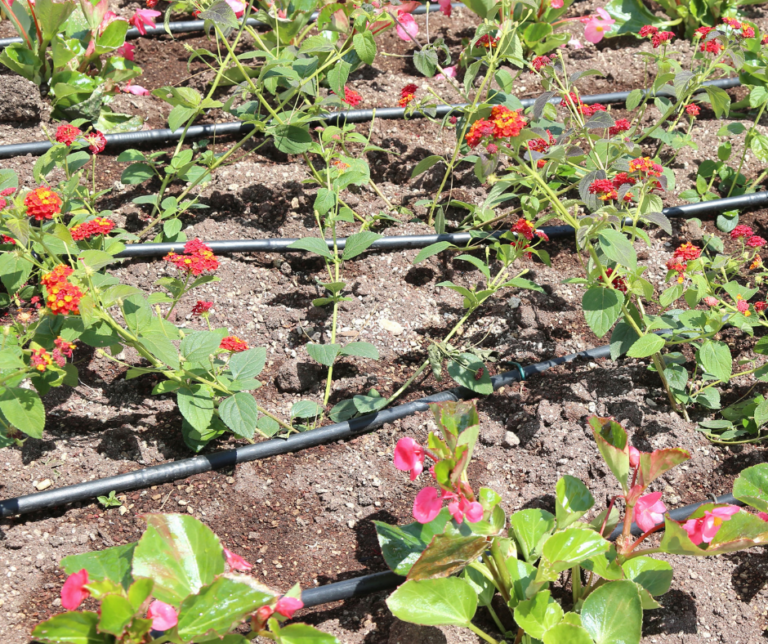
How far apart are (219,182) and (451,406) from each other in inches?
57.3

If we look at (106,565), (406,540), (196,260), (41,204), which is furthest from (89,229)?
(406,540)

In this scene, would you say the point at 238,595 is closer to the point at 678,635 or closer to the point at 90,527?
the point at 90,527

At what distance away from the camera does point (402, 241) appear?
2166mm

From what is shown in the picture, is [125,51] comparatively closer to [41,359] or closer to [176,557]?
[41,359]

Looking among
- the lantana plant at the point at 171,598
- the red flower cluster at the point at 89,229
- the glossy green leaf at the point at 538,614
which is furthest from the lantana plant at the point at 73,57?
the glossy green leaf at the point at 538,614

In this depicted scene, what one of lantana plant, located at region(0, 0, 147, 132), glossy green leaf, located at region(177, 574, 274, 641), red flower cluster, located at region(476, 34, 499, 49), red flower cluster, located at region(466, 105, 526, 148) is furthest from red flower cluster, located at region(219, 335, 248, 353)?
lantana plant, located at region(0, 0, 147, 132)

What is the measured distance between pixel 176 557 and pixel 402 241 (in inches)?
52.0

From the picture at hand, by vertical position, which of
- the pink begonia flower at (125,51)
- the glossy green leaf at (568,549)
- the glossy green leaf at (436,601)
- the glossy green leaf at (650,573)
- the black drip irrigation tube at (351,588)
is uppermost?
the pink begonia flower at (125,51)

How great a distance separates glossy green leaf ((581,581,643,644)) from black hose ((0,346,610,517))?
26.3 inches

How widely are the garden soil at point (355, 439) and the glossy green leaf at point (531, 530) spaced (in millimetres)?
176

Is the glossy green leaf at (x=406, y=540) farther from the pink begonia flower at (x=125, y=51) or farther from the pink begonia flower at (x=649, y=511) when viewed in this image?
the pink begonia flower at (x=125, y=51)

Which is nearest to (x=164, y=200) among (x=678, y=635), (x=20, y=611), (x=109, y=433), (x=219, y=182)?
(x=219, y=182)

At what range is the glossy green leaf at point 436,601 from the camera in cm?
112

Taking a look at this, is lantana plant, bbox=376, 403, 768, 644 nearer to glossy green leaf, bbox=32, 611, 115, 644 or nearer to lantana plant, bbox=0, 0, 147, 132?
glossy green leaf, bbox=32, 611, 115, 644
